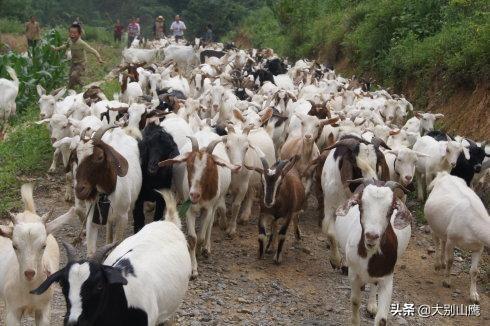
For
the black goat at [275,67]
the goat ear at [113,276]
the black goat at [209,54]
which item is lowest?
the black goat at [209,54]

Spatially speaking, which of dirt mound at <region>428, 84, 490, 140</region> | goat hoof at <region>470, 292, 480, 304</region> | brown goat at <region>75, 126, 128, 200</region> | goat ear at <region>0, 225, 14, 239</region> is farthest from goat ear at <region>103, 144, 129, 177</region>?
dirt mound at <region>428, 84, 490, 140</region>

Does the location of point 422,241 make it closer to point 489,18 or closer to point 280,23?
point 489,18

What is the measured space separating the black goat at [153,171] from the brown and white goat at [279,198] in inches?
39.1

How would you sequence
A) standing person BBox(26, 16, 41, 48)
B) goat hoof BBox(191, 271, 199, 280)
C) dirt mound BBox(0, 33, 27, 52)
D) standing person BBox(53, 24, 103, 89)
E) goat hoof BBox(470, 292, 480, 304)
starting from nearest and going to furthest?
1. goat hoof BBox(191, 271, 199, 280)
2. goat hoof BBox(470, 292, 480, 304)
3. standing person BBox(53, 24, 103, 89)
4. standing person BBox(26, 16, 41, 48)
5. dirt mound BBox(0, 33, 27, 52)

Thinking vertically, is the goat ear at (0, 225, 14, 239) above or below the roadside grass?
above

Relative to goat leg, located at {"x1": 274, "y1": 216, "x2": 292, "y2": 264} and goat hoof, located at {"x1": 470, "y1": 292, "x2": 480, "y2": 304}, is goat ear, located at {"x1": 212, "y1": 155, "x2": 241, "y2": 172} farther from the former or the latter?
goat hoof, located at {"x1": 470, "y1": 292, "x2": 480, "y2": 304}

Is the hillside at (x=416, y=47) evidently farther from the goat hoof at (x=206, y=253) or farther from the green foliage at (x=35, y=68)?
the green foliage at (x=35, y=68)

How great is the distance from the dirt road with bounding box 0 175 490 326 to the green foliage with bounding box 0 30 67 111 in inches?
313

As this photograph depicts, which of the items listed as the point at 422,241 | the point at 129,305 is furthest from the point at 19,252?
the point at 422,241

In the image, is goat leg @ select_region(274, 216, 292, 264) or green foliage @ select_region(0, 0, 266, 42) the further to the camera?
green foliage @ select_region(0, 0, 266, 42)

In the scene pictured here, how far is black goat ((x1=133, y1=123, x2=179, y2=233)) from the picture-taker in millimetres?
7789

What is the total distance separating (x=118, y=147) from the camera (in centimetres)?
770

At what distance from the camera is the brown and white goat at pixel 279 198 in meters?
7.74

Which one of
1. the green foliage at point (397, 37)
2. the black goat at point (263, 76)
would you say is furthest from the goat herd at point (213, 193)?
the black goat at point (263, 76)
